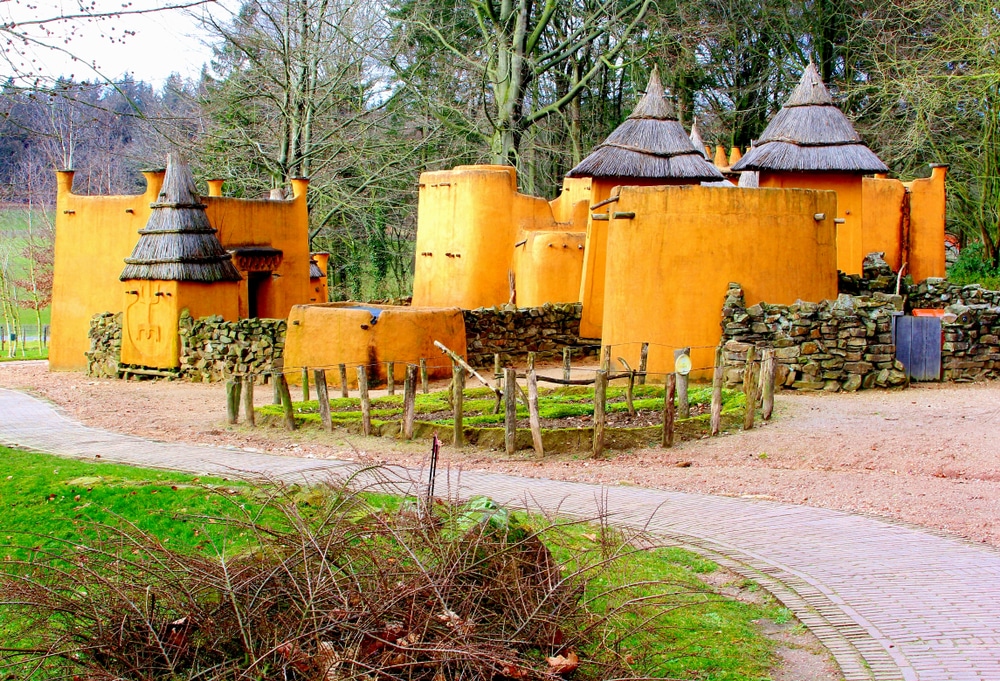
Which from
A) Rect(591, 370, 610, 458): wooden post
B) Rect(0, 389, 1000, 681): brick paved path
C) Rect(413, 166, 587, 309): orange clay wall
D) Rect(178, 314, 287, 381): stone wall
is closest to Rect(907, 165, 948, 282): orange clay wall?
Rect(413, 166, 587, 309): orange clay wall

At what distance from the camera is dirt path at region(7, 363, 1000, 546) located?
1111 cm

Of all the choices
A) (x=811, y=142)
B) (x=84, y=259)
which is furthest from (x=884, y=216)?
(x=84, y=259)

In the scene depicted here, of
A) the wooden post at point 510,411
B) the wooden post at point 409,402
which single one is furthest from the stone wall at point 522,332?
the wooden post at point 510,411

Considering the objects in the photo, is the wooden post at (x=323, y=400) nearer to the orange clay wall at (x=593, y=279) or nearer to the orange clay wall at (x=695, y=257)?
the orange clay wall at (x=695, y=257)

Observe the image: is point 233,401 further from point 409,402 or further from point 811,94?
point 811,94

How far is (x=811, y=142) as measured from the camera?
2781 cm

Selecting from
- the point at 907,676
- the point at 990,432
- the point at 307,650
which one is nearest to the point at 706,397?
the point at 990,432

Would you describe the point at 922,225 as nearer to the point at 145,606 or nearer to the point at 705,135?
the point at 705,135

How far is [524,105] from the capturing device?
4241 cm

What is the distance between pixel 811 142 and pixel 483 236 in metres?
8.67

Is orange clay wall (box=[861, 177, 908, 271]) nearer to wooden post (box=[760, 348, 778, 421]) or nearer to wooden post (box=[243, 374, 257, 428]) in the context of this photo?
wooden post (box=[760, 348, 778, 421])

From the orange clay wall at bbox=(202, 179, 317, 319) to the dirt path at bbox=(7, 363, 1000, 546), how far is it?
→ 9013mm

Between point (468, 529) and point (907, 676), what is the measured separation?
2.69m

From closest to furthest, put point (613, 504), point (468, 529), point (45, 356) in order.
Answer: point (468, 529)
point (613, 504)
point (45, 356)
